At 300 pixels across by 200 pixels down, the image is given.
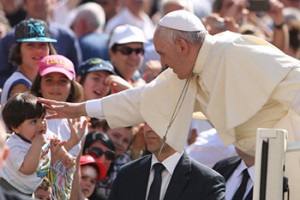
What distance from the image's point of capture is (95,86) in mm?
9820

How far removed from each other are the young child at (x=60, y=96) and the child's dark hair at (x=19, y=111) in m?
0.62

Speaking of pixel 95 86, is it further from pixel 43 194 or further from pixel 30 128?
→ pixel 30 128

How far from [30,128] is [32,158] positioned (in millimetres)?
253

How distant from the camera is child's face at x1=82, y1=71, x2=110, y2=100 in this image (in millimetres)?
9797

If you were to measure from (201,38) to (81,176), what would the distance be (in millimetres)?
1770

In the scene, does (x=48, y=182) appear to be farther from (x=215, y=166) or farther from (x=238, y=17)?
(x=238, y=17)

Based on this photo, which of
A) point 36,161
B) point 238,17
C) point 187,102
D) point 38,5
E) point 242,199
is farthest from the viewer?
point 238,17

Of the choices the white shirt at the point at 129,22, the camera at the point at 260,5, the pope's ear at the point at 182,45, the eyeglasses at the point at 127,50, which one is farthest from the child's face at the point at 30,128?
the white shirt at the point at 129,22

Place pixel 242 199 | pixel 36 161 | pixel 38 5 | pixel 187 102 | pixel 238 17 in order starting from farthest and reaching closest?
pixel 238 17 → pixel 38 5 → pixel 242 199 → pixel 187 102 → pixel 36 161

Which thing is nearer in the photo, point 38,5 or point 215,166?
point 215,166

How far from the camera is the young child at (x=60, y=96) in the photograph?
815 cm

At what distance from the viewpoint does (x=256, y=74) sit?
7.67 metres

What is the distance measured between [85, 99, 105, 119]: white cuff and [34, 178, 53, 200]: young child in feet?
1.92

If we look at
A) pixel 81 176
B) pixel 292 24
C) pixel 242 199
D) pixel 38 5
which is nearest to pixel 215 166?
pixel 242 199
